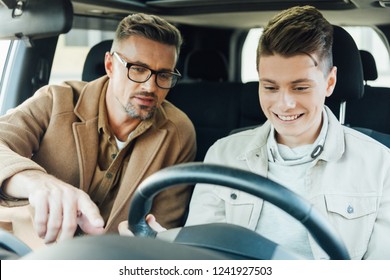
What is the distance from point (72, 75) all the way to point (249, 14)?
0.72 m

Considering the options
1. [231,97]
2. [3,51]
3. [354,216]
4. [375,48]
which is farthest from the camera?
[231,97]

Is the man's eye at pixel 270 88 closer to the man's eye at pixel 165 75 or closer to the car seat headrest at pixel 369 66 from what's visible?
the man's eye at pixel 165 75

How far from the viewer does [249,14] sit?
2143 mm

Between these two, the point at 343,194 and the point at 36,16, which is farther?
the point at 36,16

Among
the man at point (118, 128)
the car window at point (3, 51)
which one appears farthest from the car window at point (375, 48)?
the car window at point (3, 51)

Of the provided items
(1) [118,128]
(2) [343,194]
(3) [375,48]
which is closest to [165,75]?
(1) [118,128]

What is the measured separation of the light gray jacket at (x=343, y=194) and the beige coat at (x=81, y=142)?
0.14 m

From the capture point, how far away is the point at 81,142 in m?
1.44

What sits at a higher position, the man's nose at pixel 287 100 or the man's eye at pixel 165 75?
the man's nose at pixel 287 100

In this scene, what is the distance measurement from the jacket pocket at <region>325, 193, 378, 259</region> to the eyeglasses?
493mm

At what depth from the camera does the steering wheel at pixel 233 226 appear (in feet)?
2.44

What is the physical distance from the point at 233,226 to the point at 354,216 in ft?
1.52

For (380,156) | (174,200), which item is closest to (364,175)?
(380,156)

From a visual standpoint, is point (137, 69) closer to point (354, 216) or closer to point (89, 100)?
point (89, 100)
